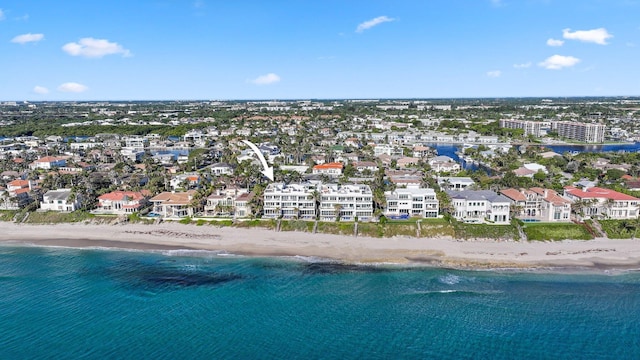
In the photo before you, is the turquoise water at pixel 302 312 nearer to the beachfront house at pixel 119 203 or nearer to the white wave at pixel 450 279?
the white wave at pixel 450 279

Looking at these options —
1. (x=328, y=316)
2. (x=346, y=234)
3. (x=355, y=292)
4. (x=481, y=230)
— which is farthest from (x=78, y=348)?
(x=481, y=230)

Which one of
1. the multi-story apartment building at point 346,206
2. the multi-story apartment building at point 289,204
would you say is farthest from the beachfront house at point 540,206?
the multi-story apartment building at point 289,204

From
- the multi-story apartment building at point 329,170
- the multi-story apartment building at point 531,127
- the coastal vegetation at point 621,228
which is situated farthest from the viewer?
the multi-story apartment building at point 531,127

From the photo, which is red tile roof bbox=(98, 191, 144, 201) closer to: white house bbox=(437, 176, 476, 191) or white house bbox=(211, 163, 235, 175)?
white house bbox=(211, 163, 235, 175)

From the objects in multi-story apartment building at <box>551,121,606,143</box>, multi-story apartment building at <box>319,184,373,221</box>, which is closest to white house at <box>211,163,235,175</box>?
multi-story apartment building at <box>319,184,373,221</box>

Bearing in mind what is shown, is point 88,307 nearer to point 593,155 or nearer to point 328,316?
point 328,316

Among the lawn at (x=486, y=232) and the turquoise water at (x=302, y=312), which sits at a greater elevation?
the lawn at (x=486, y=232)

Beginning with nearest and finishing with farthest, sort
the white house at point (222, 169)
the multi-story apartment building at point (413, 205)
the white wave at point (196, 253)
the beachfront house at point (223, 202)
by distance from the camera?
the white wave at point (196, 253) < the multi-story apartment building at point (413, 205) < the beachfront house at point (223, 202) < the white house at point (222, 169)
